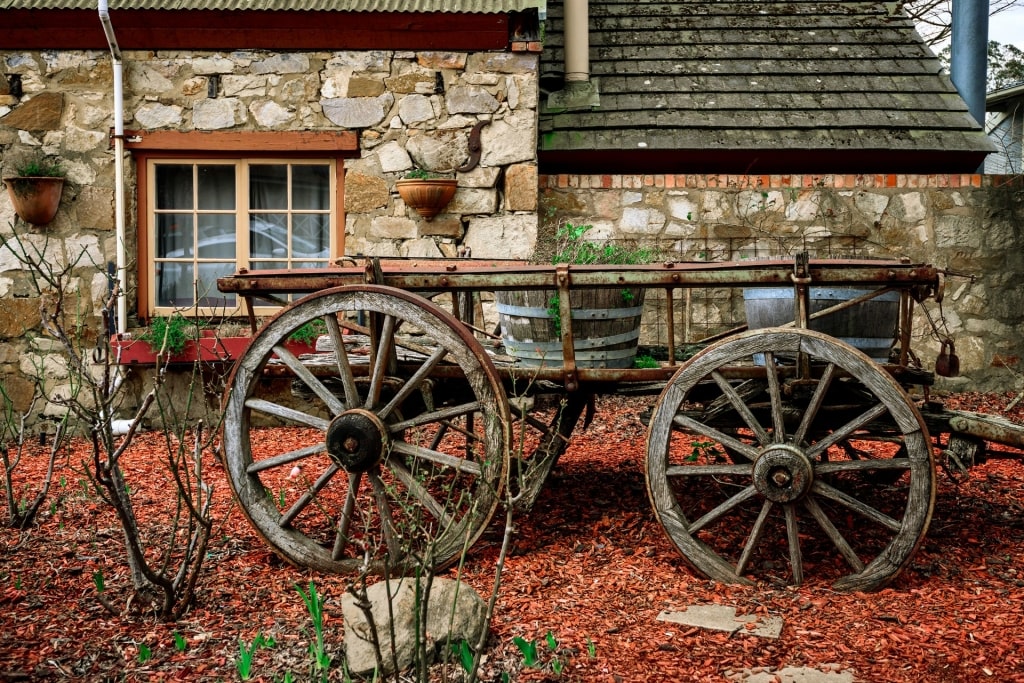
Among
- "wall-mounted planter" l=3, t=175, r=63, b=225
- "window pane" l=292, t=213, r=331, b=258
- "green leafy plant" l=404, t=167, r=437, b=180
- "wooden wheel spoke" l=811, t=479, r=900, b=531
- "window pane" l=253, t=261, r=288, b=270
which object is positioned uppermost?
"green leafy plant" l=404, t=167, r=437, b=180

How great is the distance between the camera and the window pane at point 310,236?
6.88m

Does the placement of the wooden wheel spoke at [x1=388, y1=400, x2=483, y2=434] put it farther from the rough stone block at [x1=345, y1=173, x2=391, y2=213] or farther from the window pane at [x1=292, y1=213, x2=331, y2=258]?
the window pane at [x1=292, y1=213, x2=331, y2=258]

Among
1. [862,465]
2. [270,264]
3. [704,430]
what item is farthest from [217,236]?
[862,465]

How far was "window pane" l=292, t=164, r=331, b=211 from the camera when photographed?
6.83m

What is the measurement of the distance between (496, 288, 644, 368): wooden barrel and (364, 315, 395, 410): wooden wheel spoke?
20.5 inches

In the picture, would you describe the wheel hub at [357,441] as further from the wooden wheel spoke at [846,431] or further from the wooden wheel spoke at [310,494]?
the wooden wheel spoke at [846,431]

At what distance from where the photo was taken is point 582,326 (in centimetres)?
364

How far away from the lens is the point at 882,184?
23.3 ft

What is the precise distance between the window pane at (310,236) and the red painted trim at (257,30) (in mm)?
1211

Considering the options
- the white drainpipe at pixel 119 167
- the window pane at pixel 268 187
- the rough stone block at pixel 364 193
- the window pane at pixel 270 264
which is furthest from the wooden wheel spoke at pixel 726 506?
the white drainpipe at pixel 119 167

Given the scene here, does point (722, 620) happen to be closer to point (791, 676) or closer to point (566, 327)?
point (791, 676)

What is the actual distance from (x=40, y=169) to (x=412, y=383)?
4.36 meters

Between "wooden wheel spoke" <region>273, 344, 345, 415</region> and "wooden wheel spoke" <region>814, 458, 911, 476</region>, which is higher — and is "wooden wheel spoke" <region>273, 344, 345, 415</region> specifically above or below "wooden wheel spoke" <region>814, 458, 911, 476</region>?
above

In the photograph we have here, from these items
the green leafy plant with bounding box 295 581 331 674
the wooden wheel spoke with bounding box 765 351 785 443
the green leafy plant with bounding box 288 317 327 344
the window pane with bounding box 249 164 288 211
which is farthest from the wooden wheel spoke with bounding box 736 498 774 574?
the window pane with bounding box 249 164 288 211
